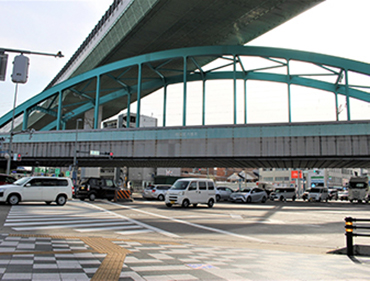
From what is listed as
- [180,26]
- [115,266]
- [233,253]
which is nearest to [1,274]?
[115,266]

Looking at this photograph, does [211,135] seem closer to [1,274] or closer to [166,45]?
Answer: [166,45]

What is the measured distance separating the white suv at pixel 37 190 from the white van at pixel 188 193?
22.4ft

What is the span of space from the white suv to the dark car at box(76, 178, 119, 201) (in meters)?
7.13

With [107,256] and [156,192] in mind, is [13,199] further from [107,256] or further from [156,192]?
[156,192]

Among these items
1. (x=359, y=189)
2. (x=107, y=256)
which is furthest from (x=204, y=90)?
(x=107, y=256)

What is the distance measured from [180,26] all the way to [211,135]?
1702 centimetres

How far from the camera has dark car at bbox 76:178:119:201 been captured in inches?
1117

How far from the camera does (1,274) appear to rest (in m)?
4.86

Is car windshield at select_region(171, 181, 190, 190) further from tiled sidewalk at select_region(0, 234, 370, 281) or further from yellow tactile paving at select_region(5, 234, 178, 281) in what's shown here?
tiled sidewalk at select_region(0, 234, 370, 281)

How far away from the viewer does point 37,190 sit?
782 inches

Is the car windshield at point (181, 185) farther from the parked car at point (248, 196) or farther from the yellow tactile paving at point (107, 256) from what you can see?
the parked car at point (248, 196)

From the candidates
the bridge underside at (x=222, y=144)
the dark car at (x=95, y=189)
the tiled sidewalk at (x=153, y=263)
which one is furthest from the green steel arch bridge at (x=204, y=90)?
the tiled sidewalk at (x=153, y=263)

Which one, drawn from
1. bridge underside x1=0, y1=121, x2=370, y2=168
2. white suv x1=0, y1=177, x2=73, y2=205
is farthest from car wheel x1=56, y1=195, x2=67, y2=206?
bridge underside x1=0, y1=121, x2=370, y2=168

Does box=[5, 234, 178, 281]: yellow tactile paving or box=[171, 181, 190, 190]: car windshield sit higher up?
box=[171, 181, 190, 190]: car windshield
